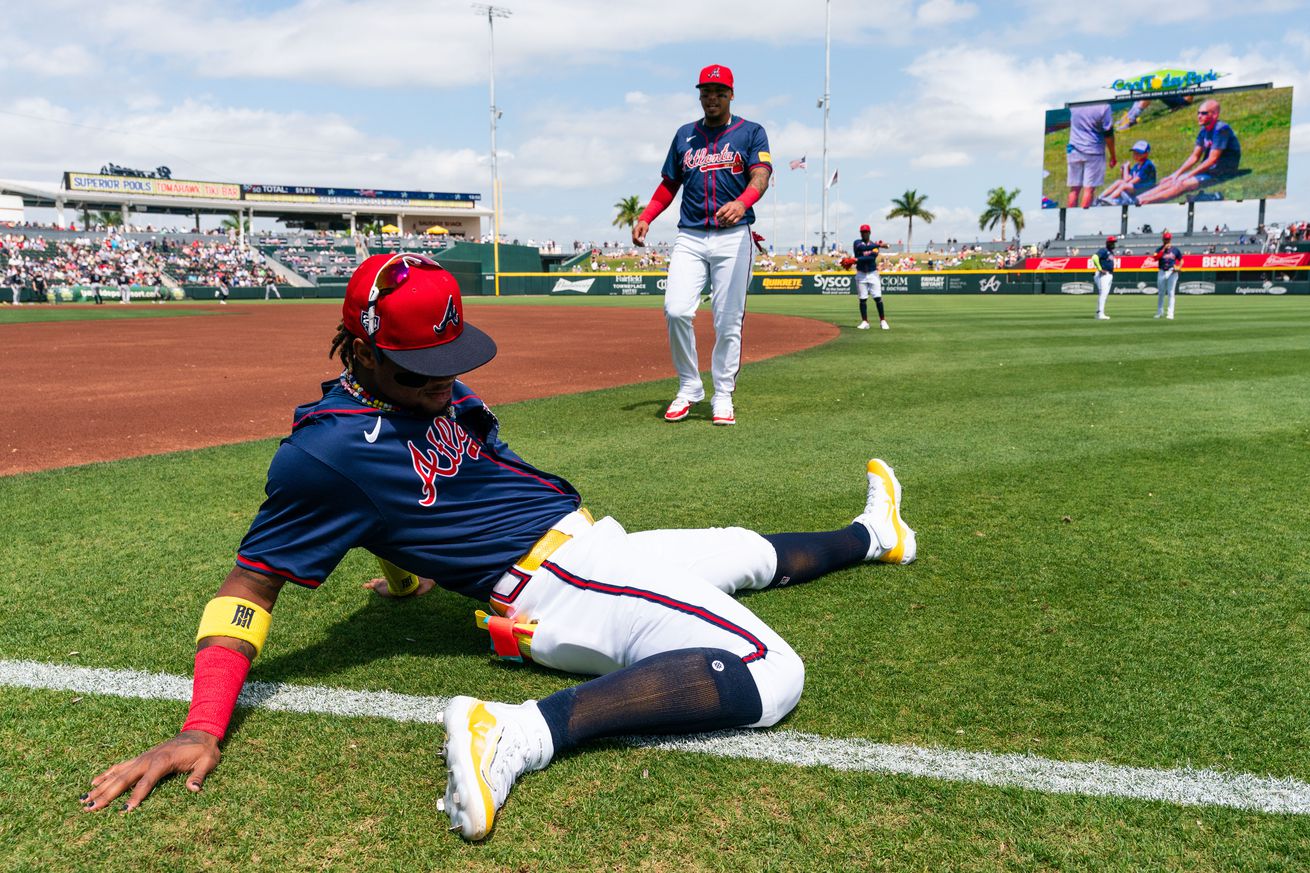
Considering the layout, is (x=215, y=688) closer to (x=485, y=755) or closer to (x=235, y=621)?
(x=235, y=621)

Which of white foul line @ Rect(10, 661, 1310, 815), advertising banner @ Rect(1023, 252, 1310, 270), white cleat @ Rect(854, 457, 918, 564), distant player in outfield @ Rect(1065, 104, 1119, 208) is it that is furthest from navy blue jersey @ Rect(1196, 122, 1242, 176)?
white foul line @ Rect(10, 661, 1310, 815)

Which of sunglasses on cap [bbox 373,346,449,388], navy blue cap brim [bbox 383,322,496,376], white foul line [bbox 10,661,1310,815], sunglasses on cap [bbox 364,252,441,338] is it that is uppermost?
sunglasses on cap [bbox 364,252,441,338]

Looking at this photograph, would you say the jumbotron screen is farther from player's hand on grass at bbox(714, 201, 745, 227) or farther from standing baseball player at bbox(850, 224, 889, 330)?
player's hand on grass at bbox(714, 201, 745, 227)

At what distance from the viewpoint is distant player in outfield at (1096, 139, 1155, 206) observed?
160 ft

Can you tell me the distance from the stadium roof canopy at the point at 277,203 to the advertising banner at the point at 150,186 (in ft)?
0.25

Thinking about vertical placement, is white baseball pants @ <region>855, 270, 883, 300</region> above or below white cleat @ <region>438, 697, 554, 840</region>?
above

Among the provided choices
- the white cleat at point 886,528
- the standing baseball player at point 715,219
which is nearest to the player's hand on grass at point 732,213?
the standing baseball player at point 715,219

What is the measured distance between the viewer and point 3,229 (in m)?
51.4

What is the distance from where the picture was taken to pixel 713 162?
6234 millimetres

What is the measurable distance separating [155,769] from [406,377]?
1052mm

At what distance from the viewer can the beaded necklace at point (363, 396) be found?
227 cm

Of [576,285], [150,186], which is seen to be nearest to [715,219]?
[576,285]

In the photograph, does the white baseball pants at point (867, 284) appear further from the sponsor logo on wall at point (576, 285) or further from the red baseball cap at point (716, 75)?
the sponsor logo on wall at point (576, 285)

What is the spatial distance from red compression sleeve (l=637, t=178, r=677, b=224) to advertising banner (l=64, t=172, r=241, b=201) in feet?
244
